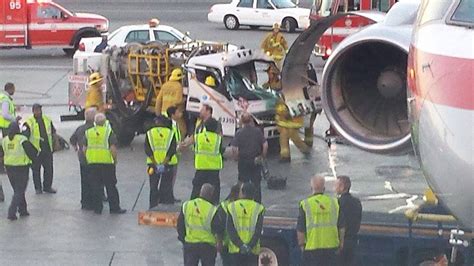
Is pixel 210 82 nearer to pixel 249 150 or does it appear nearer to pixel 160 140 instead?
pixel 249 150

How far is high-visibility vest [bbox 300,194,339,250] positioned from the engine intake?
2.02 meters

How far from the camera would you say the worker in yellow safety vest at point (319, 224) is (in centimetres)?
1136

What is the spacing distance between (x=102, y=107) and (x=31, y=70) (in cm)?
1036

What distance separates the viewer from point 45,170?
16656mm

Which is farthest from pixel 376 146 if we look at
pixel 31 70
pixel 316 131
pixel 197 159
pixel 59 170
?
pixel 31 70

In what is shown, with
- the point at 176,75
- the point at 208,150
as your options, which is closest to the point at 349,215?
the point at 208,150

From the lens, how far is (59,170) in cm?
1823

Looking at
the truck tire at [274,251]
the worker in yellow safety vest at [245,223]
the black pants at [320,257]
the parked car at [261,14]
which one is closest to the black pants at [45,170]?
the truck tire at [274,251]

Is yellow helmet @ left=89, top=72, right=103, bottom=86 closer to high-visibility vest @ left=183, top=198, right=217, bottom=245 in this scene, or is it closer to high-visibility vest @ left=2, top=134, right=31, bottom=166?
high-visibility vest @ left=2, top=134, right=31, bottom=166

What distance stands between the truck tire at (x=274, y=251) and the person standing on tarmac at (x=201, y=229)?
2.60ft

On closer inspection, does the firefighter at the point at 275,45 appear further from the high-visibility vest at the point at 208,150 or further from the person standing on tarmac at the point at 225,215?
the person standing on tarmac at the point at 225,215

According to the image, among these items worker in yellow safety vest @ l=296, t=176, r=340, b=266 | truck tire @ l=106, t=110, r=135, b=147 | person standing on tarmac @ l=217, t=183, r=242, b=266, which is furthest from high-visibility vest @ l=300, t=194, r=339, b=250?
truck tire @ l=106, t=110, r=135, b=147

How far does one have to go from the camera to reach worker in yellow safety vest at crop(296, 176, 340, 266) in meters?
11.4

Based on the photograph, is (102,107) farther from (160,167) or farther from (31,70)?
(31,70)
